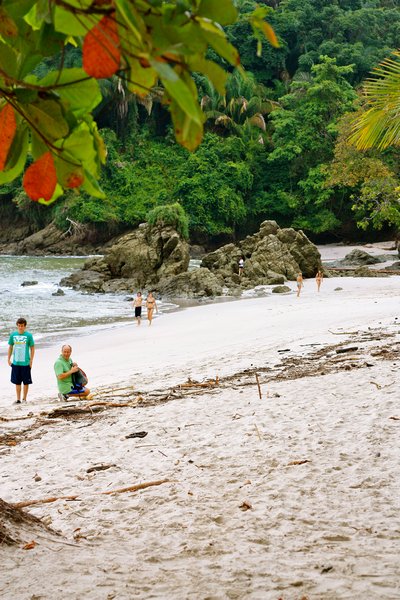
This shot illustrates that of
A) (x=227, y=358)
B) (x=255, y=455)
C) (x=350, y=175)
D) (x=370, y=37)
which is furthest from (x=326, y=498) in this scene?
(x=370, y=37)

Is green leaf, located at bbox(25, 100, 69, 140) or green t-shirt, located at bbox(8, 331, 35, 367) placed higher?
green leaf, located at bbox(25, 100, 69, 140)

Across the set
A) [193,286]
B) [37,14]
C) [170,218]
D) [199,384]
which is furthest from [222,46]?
[170,218]

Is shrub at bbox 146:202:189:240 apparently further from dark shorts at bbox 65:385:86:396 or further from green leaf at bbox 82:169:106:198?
green leaf at bbox 82:169:106:198

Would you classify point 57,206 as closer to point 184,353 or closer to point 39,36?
point 184,353

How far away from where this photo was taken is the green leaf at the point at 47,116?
1.25 metres

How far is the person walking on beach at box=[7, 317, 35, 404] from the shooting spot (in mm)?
7859

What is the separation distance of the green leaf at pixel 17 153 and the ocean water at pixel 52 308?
12332 millimetres

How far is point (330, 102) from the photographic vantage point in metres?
43.9

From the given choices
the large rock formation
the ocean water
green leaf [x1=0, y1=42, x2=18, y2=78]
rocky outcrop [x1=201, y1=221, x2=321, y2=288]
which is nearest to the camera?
green leaf [x1=0, y1=42, x2=18, y2=78]

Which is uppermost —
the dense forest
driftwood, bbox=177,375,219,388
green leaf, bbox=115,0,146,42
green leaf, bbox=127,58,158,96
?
the dense forest

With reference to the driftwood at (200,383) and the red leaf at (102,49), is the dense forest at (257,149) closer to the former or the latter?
the driftwood at (200,383)

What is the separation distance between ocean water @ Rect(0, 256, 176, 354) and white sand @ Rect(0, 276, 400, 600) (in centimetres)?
870

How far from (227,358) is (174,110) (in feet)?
26.4

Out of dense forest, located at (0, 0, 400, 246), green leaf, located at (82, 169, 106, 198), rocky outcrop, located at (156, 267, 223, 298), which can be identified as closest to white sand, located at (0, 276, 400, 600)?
green leaf, located at (82, 169, 106, 198)
